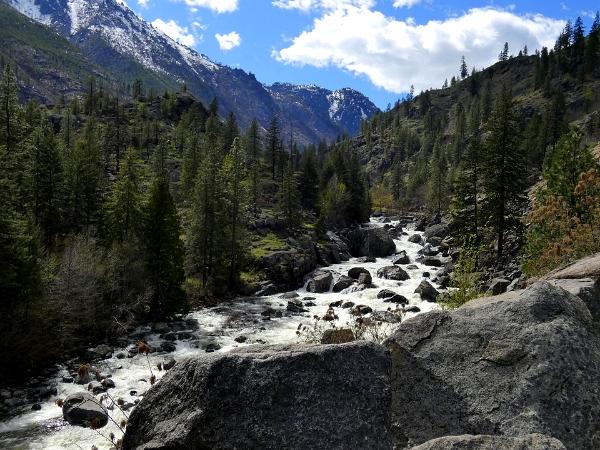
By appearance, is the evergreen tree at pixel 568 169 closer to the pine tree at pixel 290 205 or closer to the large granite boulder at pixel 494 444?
the large granite boulder at pixel 494 444

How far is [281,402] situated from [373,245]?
238 ft

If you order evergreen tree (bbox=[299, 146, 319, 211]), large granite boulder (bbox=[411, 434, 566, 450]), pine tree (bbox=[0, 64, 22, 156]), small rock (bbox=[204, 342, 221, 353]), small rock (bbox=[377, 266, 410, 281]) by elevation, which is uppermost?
pine tree (bbox=[0, 64, 22, 156])

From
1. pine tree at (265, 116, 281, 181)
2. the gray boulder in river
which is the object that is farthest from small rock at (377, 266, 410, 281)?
pine tree at (265, 116, 281, 181)

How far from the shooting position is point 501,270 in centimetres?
4369

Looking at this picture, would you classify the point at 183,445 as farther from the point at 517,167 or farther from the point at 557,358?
the point at 517,167

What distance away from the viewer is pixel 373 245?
76188 mm

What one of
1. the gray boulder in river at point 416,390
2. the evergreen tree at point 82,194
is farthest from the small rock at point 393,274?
the gray boulder in river at point 416,390

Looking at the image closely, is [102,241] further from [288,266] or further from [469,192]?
[469,192]

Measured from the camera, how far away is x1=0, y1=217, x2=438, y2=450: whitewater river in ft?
68.4

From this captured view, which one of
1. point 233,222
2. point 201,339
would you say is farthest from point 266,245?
point 201,339

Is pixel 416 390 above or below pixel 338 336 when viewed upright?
below

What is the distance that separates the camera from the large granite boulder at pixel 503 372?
577 cm

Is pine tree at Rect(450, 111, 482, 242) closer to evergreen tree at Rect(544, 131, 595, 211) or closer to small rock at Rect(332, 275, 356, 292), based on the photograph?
small rock at Rect(332, 275, 356, 292)

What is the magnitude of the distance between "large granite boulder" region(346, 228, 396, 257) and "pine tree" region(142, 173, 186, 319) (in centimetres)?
3882
